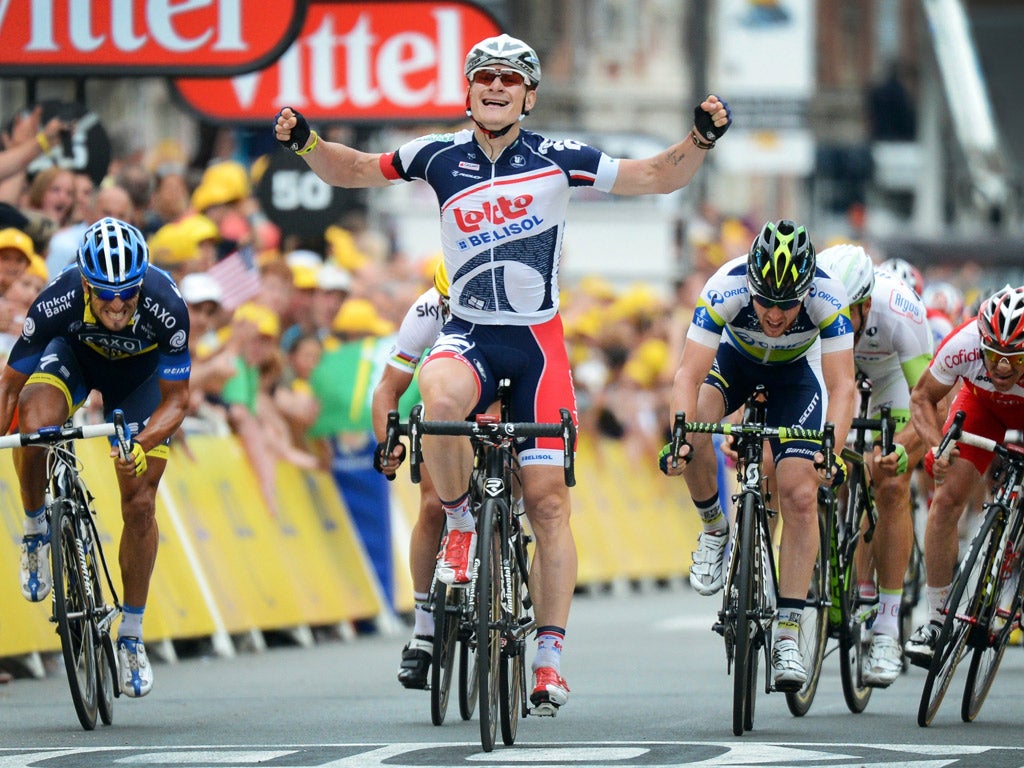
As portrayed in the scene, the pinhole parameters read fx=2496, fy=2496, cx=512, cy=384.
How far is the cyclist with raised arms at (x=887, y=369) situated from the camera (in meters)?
11.5

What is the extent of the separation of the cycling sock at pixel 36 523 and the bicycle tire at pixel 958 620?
3.74 metres

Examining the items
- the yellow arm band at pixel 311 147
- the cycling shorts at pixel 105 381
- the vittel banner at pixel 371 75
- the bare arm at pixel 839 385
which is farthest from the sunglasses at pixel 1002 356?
the vittel banner at pixel 371 75

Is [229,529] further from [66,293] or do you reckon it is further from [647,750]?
[647,750]

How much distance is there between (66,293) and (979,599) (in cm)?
400

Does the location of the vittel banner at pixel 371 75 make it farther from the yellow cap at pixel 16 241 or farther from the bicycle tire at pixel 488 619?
the bicycle tire at pixel 488 619

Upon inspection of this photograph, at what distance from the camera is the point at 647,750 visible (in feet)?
30.1

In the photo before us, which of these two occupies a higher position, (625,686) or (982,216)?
(982,216)

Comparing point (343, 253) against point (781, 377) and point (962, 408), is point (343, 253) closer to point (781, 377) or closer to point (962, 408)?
point (962, 408)

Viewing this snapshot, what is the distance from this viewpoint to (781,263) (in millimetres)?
10133

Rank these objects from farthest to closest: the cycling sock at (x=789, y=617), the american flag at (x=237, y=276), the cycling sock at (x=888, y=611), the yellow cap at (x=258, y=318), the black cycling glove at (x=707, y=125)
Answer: the american flag at (x=237, y=276)
the yellow cap at (x=258, y=318)
the cycling sock at (x=888, y=611)
the cycling sock at (x=789, y=617)
the black cycling glove at (x=707, y=125)

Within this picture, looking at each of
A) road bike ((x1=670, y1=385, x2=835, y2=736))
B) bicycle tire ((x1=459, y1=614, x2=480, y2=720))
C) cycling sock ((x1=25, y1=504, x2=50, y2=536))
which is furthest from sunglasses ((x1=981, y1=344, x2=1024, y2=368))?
cycling sock ((x1=25, y1=504, x2=50, y2=536))

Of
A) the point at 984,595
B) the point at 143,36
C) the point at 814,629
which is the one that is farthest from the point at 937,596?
the point at 143,36

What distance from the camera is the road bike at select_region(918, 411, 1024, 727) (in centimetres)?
1014

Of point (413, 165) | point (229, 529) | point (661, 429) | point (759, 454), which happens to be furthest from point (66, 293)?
point (661, 429)
